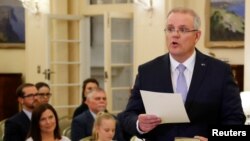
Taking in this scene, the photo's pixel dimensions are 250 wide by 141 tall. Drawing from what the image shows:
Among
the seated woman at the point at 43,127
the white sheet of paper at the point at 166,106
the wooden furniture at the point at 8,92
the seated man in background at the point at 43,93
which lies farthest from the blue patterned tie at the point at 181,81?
the wooden furniture at the point at 8,92

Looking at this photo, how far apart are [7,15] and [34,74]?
1.38m

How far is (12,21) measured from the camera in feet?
30.6

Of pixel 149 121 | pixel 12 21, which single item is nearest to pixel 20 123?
pixel 149 121

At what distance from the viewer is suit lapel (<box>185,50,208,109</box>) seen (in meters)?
2.34

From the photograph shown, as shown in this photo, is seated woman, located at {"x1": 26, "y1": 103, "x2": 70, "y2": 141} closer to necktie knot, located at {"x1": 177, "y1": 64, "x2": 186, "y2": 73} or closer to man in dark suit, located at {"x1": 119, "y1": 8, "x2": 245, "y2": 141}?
man in dark suit, located at {"x1": 119, "y1": 8, "x2": 245, "y2": 141}

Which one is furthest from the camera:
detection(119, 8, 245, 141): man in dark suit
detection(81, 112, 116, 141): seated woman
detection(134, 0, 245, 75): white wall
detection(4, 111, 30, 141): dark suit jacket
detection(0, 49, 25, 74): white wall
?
detection(0, 49, 25, 74): white wall

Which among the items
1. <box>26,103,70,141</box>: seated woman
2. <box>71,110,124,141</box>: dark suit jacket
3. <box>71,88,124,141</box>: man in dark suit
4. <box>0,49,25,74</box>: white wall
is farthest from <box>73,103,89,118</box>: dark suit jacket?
<box>0,49,25,74</box>: white wall

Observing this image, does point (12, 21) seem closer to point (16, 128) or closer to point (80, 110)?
point (80, 110)

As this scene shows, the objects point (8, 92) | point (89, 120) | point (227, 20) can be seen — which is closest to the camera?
point (89, 120)

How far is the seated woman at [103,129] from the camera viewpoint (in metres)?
4.39

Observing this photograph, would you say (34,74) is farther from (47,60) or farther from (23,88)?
(23,88)

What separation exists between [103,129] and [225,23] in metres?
3.56

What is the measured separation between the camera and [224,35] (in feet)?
24.1

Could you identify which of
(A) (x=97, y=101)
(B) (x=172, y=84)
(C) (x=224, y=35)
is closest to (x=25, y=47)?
(C) (x=224, y=35)
